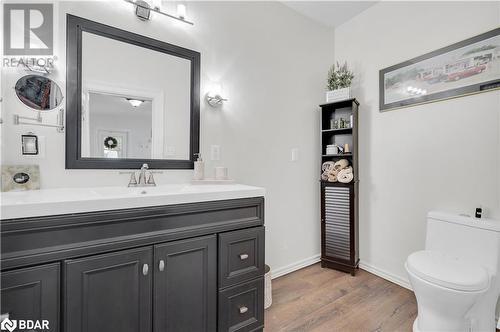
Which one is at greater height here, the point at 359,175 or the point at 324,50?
the point at 324,50

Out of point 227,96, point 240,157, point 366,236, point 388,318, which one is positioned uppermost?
point 227,96

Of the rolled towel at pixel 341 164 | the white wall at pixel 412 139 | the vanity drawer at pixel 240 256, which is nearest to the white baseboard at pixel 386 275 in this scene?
the white wall at pixel 412 139

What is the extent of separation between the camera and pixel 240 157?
2057mm

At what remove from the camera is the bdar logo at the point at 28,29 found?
4.13 ft

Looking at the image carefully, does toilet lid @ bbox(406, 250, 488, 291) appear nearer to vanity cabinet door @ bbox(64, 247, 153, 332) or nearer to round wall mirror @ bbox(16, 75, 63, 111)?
vanity cabinet door @ bbox(64, 247, 153, 332)

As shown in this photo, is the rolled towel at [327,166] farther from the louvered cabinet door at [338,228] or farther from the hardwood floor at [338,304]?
the hardwood floor at [338,304]

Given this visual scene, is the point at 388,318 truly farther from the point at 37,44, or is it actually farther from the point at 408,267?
the point at 37,44

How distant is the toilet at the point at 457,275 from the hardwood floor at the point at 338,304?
8.9 inches

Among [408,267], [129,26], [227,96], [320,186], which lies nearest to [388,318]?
[408,267]

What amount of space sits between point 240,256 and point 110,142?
3.57 feet

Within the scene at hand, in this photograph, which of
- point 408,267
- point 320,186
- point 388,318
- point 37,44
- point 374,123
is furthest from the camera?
point 320,186

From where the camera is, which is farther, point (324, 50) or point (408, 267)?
point (324, 50)

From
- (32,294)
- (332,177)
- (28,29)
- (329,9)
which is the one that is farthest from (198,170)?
(329,9)

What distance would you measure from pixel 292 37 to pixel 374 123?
120cm
